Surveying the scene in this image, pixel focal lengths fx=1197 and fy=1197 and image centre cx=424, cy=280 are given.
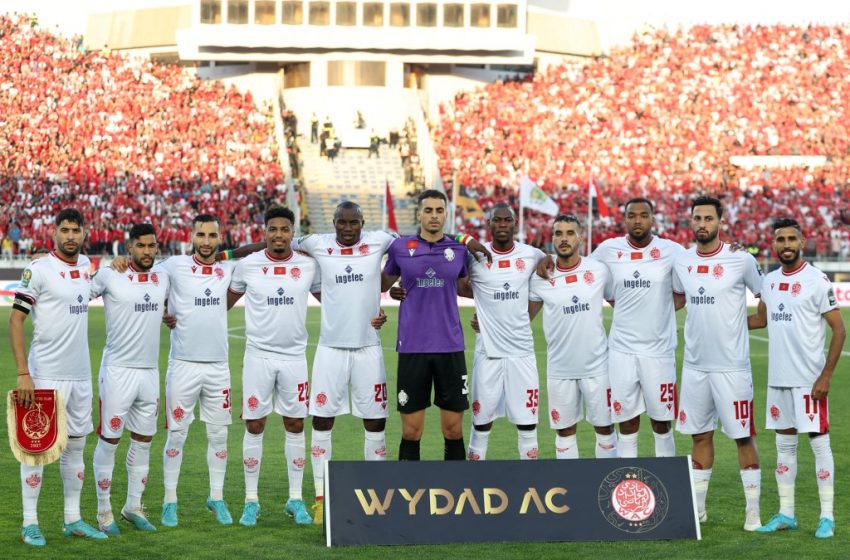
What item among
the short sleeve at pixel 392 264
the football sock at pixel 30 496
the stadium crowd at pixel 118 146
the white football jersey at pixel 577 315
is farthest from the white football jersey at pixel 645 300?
the stadium crowd at pixel 118 146

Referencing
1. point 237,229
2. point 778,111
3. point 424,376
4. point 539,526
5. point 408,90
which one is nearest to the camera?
point 539,526

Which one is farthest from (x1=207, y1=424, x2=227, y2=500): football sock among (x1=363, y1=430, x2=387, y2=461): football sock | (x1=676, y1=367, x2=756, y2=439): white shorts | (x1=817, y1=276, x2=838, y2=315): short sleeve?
(x1=817, y1=276, x2=838, y2=315): short sleeve

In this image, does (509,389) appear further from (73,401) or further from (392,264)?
(73,401)

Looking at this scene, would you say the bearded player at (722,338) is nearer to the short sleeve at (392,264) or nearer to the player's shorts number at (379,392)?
the short sleeve at (392,264)

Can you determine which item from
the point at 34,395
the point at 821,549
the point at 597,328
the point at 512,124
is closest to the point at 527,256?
the point at 597,328

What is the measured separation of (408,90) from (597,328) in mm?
45654

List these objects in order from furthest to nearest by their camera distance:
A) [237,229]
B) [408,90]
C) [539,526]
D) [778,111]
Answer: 1. [408,90]
2. [778,111]
3. [237,229]
4. [539,526]

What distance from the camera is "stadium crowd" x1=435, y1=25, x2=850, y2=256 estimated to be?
42.7m

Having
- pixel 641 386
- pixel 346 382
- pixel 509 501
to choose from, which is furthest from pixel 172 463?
pixel 641 386

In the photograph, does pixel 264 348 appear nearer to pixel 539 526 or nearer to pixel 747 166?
pixel 539 526

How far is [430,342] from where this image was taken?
8727 mm

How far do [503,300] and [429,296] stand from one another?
633 millimetres

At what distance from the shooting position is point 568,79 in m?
52.6

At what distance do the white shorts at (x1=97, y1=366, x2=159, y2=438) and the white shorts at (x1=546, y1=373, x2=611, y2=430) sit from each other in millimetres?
2965
